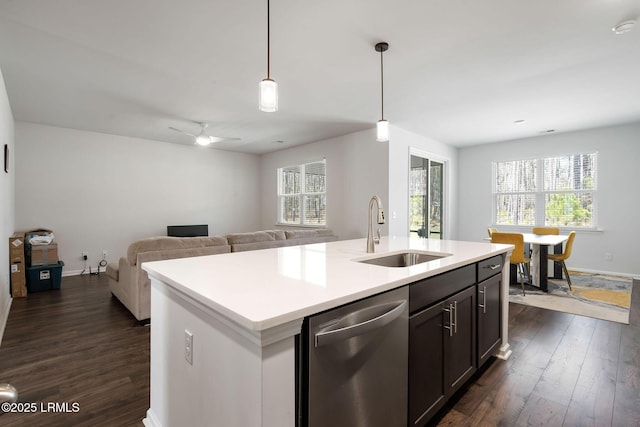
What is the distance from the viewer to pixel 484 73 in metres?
3.17

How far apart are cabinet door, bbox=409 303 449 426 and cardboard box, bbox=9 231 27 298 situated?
5103mm

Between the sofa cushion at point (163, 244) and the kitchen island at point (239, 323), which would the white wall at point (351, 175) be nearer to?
the sofa cushion at point (163, 244)

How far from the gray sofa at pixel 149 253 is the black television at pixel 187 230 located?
7.96ft

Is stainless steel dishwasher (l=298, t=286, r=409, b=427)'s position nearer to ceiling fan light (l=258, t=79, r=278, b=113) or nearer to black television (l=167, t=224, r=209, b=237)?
ceiling fan light (l=258, t=79, r=278, b=113)

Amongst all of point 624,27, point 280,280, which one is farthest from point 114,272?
point 624,27

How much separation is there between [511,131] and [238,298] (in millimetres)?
6077

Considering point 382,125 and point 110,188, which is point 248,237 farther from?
point 110,188

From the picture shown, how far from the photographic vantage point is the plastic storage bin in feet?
14.1

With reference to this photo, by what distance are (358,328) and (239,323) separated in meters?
0.43

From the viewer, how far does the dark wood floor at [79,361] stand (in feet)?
5.82

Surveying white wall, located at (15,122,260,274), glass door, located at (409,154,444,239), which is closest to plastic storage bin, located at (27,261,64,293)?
white wall, located at (15,122,260,274)

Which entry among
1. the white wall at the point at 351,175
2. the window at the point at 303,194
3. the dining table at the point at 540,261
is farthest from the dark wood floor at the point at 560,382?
the window at the point at 303,194

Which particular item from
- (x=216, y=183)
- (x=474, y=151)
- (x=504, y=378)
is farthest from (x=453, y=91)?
(x=216, y=183)

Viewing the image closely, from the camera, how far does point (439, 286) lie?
5.31ft
